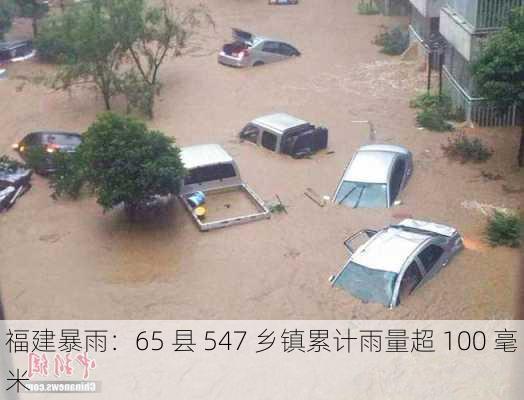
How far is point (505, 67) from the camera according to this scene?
1481 cm

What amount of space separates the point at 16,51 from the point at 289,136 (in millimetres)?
13028

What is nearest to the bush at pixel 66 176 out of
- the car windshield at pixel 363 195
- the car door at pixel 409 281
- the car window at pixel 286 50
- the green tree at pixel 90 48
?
the car windshield at pixel 363 195

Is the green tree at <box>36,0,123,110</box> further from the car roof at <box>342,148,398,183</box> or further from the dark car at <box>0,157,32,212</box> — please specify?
the car roof at <box>342,148,398,183</box>

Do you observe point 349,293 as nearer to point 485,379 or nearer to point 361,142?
point 485,379

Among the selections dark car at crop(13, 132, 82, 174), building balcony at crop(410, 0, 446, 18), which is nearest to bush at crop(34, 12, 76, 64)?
dark car at crop(13, 132, 82, 174)

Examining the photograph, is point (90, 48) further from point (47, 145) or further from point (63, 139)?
point (47, 145)

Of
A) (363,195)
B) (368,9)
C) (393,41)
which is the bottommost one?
(368,9)

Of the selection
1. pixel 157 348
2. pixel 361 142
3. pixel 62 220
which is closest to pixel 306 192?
pixel 361 142

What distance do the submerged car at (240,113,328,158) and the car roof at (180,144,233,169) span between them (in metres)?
1.88

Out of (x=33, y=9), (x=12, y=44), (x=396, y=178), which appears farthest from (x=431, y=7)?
(x=33, y=9)

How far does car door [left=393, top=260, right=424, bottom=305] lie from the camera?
36.1 ft

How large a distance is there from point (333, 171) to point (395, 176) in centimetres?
168

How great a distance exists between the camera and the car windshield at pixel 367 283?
11016 mm

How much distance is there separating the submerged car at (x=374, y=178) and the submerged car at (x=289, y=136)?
1770 mm
